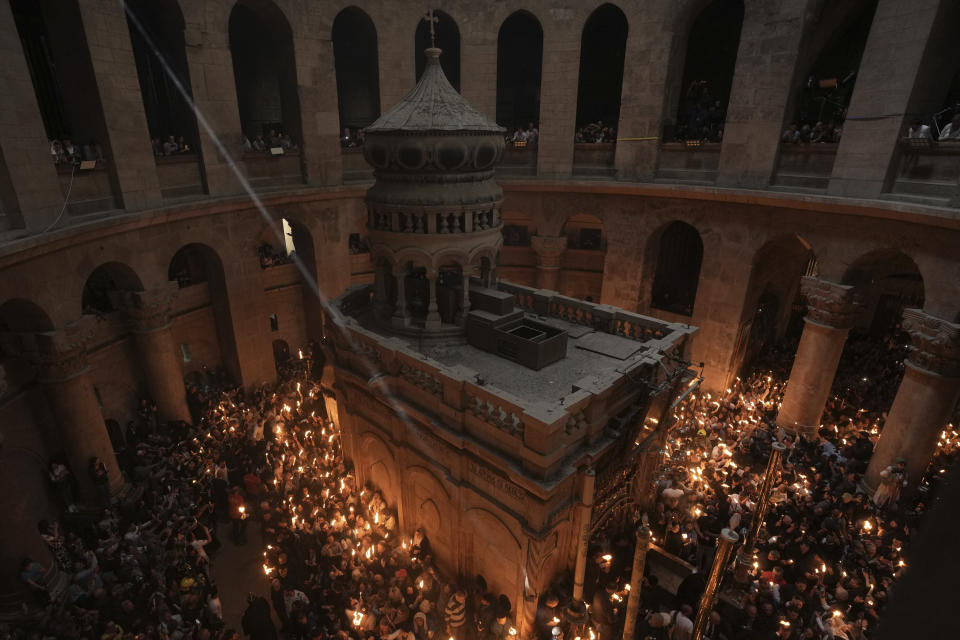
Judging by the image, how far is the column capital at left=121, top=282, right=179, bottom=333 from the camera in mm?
16297

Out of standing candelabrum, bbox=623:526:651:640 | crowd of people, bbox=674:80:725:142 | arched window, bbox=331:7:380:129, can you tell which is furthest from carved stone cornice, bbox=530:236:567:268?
standing candelabrum, bbox=623:526:651:640

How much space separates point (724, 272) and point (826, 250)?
3.32m

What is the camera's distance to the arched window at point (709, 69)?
2028 centimetres

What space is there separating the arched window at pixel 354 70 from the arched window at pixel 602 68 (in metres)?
9.66

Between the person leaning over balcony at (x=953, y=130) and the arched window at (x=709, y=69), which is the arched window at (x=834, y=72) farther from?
the person leaning over balcony at (x=953, y=130)

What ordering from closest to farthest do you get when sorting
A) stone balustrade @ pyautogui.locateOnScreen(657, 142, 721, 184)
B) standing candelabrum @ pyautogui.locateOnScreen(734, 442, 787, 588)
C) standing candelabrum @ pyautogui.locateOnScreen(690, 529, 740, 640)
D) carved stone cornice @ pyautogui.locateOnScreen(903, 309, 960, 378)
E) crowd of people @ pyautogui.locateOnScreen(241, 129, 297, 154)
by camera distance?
standing candelabrum @ pyautogui.locateOnScreen(690, 529, 740, 640)
standing candelabrum @ pyautogui.locateOnScreen(734, 442, 787, 588)
carved stone cornice @ pyautogui.locateOnScreen(903, 309, 960, 378)
stone balustrade @ pyautogui.locateOnScreen(657, 142, 721, 184)
crowd of people @ pyautogui.locateOnScreen(241, 129, 297, 154)

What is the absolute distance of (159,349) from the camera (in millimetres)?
17109

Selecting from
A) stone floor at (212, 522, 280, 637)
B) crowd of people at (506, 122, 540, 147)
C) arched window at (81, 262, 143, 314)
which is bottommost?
stone floor at (212, 522, 280, 637)

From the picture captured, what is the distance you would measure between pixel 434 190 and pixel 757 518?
32.6ft

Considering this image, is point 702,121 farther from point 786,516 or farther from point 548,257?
point 786,516

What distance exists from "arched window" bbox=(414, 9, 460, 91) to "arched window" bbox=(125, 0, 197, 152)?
9558 mm

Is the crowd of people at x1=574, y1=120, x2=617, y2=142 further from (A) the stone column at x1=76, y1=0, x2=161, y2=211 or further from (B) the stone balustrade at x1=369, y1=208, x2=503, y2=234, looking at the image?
(A) the stone column at x1=76, y1=0, x2=161, y2=211

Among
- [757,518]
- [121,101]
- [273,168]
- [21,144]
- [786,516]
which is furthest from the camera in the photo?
[273,168]

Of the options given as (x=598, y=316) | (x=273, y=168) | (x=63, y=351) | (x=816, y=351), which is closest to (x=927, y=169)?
(x=816, y=351)
